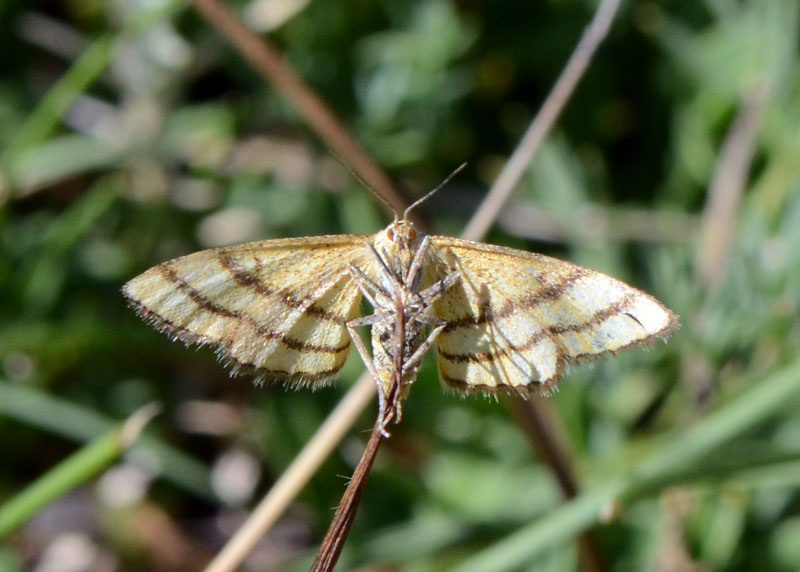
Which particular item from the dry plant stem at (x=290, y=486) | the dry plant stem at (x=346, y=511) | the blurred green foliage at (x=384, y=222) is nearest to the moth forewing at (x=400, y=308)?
the dry plant stem at (x=346, y=511)

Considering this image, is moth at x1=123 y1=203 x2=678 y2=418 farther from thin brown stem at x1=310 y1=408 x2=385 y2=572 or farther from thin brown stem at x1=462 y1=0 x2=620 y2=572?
thin brown stem at x1=462 y1=0 x2=620 y2=572

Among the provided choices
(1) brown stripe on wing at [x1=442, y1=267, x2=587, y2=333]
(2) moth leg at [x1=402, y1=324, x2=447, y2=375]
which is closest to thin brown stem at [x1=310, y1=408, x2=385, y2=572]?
(2) moth leg at [x1=402, y1=324, x2=447, y2=375]

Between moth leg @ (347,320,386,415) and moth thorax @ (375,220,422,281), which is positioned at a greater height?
moth thorax @ (375,220,422,281)

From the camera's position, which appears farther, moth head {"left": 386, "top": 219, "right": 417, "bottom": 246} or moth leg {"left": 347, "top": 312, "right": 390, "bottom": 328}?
moth head {"left": 386, "top": 219, "right": 417, "bottom": 246}

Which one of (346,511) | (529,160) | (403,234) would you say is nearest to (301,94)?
(529,160)

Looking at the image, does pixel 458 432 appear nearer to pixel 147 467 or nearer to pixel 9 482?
pixel 147 467

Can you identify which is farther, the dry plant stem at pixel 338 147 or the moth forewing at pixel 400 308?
the dry plant stem at pixel 338 147

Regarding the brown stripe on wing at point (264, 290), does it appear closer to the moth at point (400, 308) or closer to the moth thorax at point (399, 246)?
the moth at point (400, 308)
